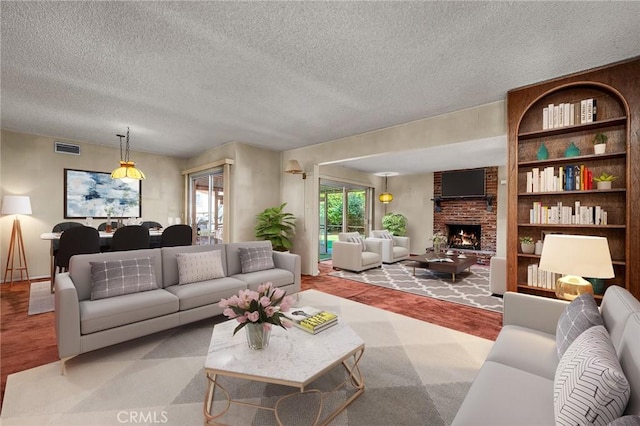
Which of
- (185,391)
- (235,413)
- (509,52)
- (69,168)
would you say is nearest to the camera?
(235,413)

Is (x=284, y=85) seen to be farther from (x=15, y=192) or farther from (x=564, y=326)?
(x=15, y=192)

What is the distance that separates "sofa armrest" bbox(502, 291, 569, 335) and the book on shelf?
4.38 feet

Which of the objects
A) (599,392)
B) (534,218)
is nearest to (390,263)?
(534,218)

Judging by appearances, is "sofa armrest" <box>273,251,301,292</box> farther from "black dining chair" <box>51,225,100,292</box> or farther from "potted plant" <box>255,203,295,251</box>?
"black dining chair" <box>51,225,100,292</box>

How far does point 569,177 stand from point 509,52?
1480 mm

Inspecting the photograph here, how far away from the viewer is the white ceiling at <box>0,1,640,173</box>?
196 centimetres

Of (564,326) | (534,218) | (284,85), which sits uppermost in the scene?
(284,85)


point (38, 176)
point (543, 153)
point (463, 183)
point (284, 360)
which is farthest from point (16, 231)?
point (463, 183)

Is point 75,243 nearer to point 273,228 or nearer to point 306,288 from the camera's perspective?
point 273,228

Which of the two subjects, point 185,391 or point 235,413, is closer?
point 235,413

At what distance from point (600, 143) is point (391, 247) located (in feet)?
14.9

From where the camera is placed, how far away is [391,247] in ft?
22.8

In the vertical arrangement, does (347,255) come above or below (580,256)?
below

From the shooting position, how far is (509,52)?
7.97ft
